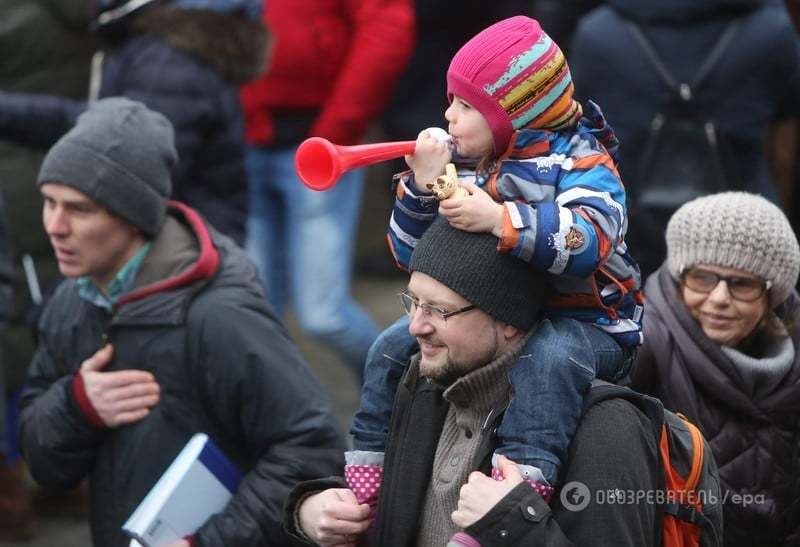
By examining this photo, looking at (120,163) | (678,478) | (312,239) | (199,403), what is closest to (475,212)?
(678,478)

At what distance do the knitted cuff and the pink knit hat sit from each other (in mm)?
622

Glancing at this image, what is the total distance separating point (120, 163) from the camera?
3.86m

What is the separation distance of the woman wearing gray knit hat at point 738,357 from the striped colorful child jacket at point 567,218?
601mm

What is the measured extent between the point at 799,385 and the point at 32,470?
1.94 meters

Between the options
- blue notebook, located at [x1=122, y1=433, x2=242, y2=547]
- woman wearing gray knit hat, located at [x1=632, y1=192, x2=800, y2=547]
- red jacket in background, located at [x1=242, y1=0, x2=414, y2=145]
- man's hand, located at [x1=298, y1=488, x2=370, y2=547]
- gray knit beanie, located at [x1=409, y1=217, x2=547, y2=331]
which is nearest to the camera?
gray knit beanie, located at [x1=409, y1=217, x2=547, y2=331]

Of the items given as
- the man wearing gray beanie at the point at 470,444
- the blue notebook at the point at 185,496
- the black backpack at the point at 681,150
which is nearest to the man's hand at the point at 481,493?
the man wearing gray beanie at the point at 470,444

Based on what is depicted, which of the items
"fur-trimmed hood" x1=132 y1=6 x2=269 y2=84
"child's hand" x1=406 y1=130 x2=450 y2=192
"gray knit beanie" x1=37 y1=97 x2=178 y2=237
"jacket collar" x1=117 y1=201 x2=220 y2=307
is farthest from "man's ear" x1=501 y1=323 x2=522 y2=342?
"fur-trimmed hood" x1=132 y1=6 x2=269 y2=84

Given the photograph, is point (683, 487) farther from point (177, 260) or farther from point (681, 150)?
point (681, 150)

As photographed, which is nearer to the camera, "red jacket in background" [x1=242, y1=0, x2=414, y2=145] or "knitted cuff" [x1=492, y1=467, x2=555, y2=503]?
"knitted cuff" [x1=492, y1=467, x2=555, y2=503]

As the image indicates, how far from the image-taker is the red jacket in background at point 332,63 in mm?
6027

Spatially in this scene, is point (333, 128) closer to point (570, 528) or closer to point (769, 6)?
point (769, 6)

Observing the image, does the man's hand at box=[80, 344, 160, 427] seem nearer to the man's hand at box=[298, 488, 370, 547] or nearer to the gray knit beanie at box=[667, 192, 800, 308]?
the man's hand at box=[298, 488, 370, 547]

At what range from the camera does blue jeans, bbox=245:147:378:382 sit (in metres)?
6.18

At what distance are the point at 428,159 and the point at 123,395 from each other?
3.95ft
